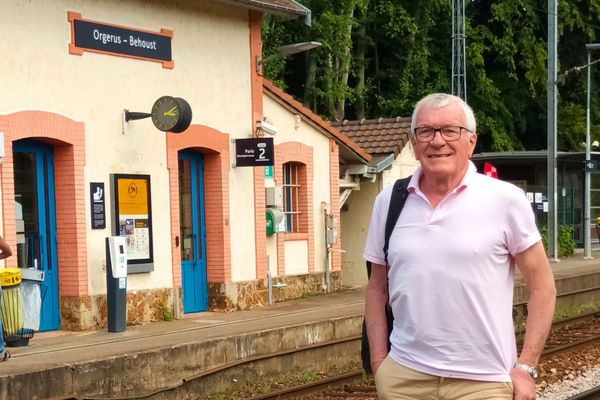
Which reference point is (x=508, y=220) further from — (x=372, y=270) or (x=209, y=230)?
(x=209, y=230)

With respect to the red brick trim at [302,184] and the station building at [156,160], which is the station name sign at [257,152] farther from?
the red brick trim at [302,184]

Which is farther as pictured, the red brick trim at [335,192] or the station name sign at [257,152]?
the red brick trim at [335,192]

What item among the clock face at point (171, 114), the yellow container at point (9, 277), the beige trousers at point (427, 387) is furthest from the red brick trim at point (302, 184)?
the beige trousers at point (427, 387)

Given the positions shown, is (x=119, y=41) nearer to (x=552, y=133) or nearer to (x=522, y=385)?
(x=522, y=385)

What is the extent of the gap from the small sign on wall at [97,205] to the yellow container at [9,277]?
2447 millimetres

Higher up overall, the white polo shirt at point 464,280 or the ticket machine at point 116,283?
the white polo shirt at point 464,280

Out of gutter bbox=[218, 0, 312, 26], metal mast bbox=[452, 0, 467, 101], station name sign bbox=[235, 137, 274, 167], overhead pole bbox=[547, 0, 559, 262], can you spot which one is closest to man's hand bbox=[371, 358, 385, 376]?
station name sign bbox=[235, 137, 274, 167]

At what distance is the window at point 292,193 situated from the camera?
1838 cm

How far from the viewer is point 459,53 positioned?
32.6 meters

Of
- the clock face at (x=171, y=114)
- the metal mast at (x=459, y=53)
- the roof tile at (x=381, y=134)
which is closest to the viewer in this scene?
the clock face at (x=171, y=114)

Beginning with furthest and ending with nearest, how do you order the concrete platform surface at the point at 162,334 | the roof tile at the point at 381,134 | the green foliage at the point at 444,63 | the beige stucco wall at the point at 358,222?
1. the green foliage at the point at 444,63
2. the beige stucco wall at the point at 358,222
3. the roof tile at the point at 381,134
4. the concrete platform surface at the point at 162,334

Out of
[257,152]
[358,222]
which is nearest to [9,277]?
[257,152]

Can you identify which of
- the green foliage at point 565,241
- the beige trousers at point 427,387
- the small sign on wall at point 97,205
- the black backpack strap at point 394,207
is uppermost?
the black backpack strap at point 394,207

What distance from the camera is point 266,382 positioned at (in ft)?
36.6
